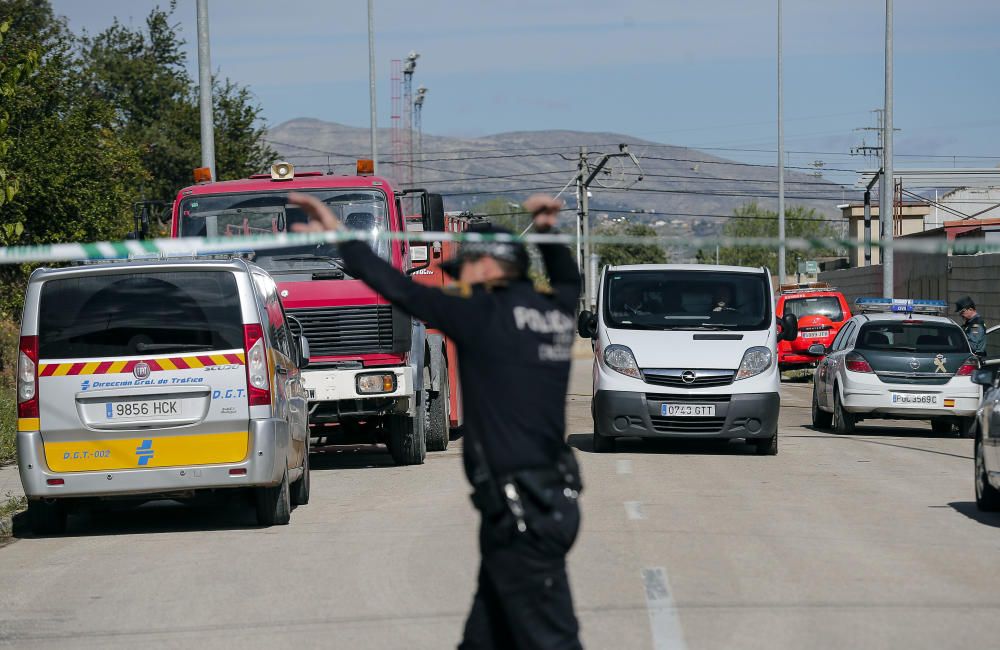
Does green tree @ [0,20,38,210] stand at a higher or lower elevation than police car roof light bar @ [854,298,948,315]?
higher

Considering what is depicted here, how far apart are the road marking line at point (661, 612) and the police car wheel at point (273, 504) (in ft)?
11.1

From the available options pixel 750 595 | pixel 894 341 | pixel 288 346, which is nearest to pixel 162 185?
pixel 894 341

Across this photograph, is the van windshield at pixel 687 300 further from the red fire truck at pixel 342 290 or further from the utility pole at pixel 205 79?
the utility pole at pixel 205 79

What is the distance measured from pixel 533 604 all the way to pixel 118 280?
6.72 meters

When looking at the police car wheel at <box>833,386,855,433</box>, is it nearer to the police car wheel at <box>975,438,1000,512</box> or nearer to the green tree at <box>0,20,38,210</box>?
the police car wheel at <box>975,438,1000,512</box>

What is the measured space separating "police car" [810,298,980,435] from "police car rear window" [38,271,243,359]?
36.8ft

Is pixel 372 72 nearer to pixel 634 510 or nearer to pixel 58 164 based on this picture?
pixel 58 164

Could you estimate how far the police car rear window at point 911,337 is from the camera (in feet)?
65.7

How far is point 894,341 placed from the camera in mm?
20250

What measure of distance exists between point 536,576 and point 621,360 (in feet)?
38.5

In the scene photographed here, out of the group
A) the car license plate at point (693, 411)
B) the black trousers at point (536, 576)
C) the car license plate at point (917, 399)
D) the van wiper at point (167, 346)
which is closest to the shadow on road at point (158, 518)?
the van wiper at point (167, 346)

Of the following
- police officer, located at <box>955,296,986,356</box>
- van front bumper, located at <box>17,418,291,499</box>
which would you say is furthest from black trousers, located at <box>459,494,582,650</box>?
police officer, located at <box>955,296,986,356</box>

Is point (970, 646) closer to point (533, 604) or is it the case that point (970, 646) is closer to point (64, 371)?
point (533, 604)

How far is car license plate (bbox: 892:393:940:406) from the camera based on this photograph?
19.5 metres
